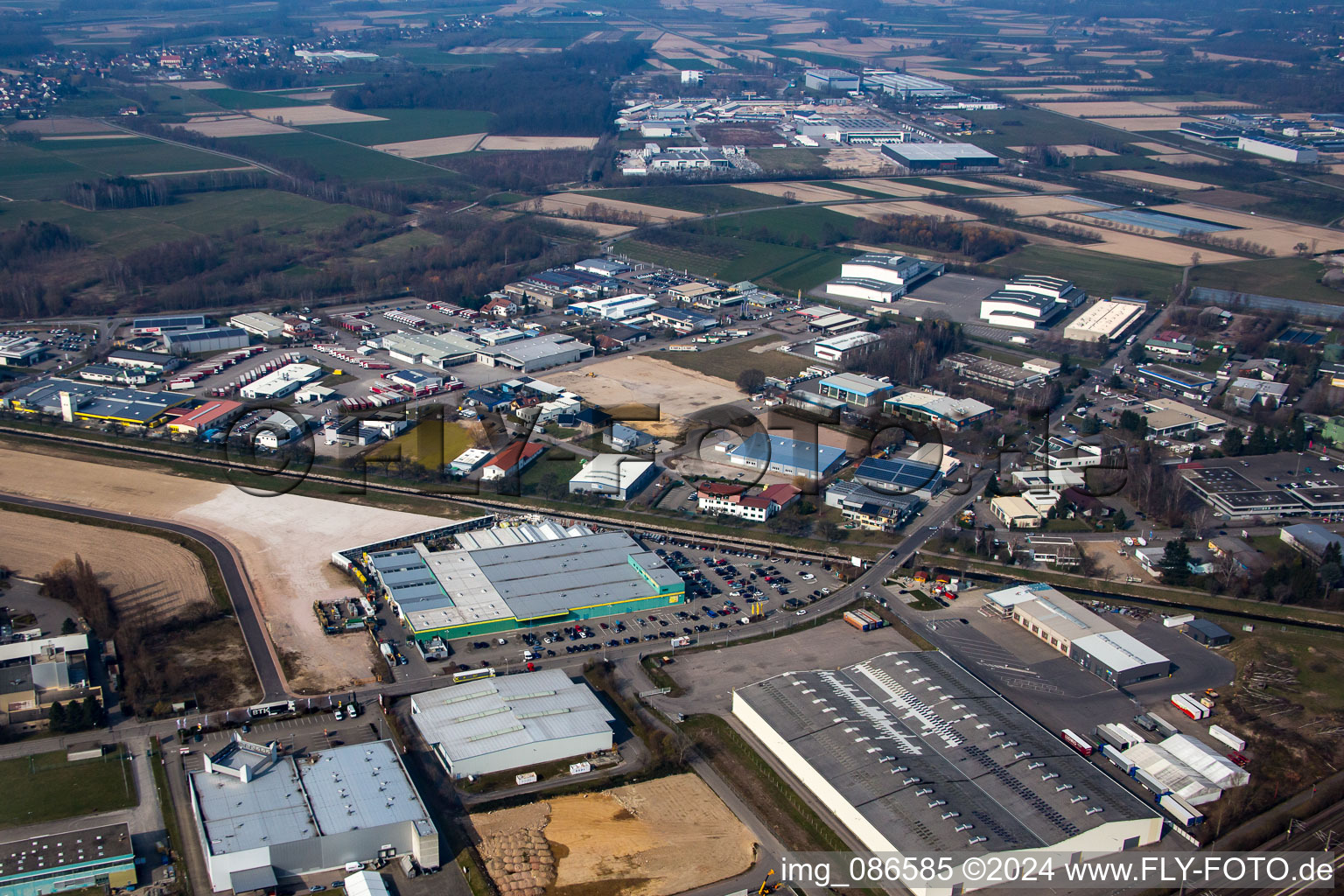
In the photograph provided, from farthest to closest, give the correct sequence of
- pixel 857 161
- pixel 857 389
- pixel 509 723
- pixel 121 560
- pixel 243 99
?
pixel 243 99, pixel 857 161, pixel 857 389, pixel 121 560, pixel 509 723

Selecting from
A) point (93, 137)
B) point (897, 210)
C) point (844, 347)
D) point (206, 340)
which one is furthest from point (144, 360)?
point (93, 137)

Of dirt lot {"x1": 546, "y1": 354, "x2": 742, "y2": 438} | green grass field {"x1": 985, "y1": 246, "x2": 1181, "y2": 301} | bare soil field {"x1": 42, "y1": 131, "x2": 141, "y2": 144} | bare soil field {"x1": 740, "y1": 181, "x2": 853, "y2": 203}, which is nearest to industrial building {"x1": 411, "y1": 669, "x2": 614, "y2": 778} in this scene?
dirt lot {"x1": 546, "y1": 354, "x2": 742, "y2": 438}

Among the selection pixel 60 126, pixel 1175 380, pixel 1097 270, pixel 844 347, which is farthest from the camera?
pixel 60 126

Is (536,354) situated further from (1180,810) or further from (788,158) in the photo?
(788,158)

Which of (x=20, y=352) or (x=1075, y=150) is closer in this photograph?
(x=20, y=352)

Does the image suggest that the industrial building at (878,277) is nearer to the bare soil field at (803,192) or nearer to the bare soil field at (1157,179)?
the bare soil field at (803,192)
